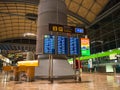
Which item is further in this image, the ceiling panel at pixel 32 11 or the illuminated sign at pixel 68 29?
the ceiling panel at pixel 32 11

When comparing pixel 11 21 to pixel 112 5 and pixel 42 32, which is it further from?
pixel 42 32

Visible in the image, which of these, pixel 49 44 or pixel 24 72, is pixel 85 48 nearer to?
pixel 49 44

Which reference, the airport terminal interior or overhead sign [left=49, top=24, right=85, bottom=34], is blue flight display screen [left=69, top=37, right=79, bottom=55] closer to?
the airport terminal interior

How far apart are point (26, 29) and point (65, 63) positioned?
3575cm

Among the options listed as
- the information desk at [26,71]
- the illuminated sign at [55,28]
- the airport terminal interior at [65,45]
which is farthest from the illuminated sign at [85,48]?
the information desk at [26,71]

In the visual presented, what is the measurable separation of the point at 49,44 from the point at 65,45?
1282mm

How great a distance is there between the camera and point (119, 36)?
26.2 metres

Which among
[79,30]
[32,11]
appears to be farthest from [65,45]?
[32,11]

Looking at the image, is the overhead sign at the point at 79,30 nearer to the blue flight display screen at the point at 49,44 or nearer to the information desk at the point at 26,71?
the blue flight display screen at the point at 49,44

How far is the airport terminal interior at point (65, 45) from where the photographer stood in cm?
1112

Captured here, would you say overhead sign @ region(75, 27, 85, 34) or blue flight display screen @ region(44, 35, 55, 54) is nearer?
blue flight display screen @ region(44, 35, 55, 54)

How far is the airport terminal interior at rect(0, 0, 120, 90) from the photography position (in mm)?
11119

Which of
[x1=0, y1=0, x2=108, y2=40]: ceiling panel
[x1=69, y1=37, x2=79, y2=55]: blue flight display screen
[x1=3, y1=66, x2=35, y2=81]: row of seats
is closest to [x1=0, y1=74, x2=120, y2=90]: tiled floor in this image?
[x1=3, y1=66, x2=35, y2=81]: row of seats

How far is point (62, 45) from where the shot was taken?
1207cm
